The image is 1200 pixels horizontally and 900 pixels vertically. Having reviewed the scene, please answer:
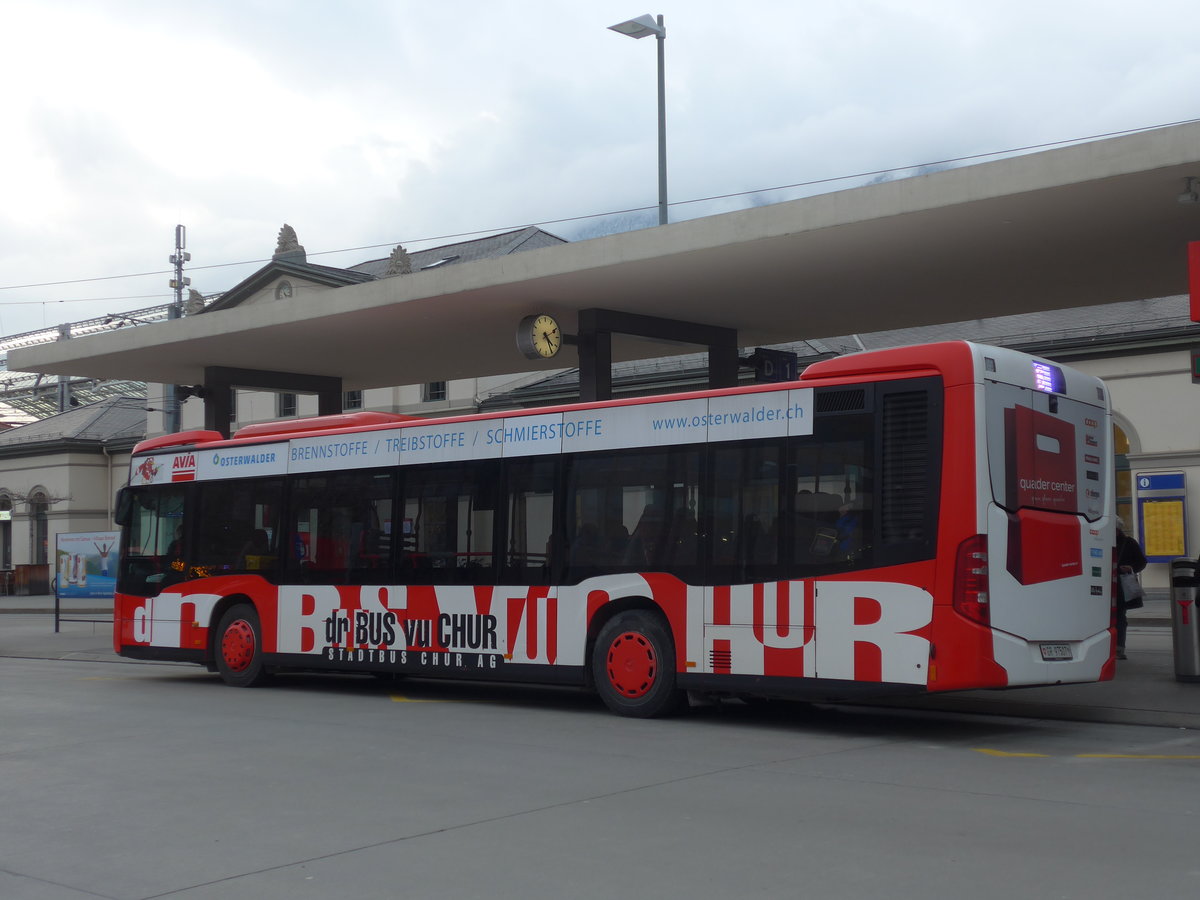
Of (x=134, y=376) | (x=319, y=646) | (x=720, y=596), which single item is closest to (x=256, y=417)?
(x=134, y=376)

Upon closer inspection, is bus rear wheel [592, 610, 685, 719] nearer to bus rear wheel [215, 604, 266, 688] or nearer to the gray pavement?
the gray pavement

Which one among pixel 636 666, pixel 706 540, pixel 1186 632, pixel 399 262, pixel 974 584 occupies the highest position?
pixel 399 262

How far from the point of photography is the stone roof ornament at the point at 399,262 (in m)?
47.0

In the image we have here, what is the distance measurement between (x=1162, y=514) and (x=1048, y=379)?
20.3 m

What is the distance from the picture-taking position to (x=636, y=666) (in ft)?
39.2

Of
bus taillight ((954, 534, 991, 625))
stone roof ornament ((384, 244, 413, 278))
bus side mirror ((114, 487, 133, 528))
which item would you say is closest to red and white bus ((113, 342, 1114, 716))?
bus taillight ((954, 534, 991, 625))

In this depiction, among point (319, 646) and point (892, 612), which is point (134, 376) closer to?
point (319, 646)

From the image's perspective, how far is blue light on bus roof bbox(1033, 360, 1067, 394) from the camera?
35.1 feet

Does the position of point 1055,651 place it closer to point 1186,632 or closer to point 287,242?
point 1186,632

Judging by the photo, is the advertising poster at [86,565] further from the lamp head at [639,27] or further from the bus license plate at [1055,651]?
the bus license plate at [1055,651]

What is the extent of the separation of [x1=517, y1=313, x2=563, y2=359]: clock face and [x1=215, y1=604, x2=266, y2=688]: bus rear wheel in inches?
195

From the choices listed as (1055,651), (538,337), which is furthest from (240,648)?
(1055,651)

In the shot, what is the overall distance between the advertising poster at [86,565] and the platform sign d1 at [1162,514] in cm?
2292

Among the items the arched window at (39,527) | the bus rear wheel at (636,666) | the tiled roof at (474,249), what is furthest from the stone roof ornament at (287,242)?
the bus rear wheel at (636,666)
